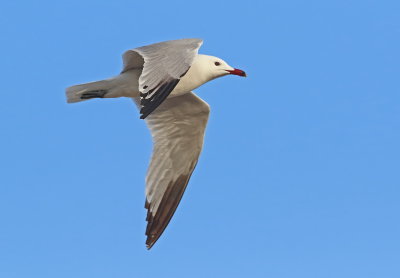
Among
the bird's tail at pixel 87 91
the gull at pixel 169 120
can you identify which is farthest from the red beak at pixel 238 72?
the bird's tail at pixel 87 91

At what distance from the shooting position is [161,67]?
7.69m

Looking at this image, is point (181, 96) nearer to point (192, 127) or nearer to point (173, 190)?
point (192, 127)

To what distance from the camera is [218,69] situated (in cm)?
886

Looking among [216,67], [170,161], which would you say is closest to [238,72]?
[216,67]

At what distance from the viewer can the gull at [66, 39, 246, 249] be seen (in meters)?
8.67

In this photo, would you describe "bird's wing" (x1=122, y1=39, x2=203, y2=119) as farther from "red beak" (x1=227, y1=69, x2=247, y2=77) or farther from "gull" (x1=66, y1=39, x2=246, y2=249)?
"red beak" (x1=227, y1=69, x2=247, y2=77)

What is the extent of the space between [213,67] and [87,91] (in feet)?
4.12

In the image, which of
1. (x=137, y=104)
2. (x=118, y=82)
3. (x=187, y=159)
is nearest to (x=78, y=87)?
(x=118, y=82)

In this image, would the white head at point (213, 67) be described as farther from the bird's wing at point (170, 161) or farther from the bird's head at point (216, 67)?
Result: the bird's wing at point (170, 161)

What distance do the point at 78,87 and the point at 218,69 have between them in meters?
1.39

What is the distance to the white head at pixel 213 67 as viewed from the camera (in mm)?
8750

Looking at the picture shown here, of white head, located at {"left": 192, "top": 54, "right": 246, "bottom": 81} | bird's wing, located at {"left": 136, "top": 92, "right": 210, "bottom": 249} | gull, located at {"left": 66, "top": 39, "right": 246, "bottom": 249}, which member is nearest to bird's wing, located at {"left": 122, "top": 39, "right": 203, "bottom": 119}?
gull, located at {"left": 66, "top": 39, "right": 246, "bottom": 249}

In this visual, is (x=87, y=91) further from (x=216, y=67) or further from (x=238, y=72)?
(x=238, y=72)

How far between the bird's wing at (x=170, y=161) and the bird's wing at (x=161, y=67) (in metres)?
1.62
